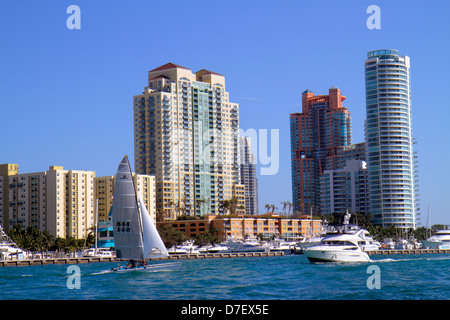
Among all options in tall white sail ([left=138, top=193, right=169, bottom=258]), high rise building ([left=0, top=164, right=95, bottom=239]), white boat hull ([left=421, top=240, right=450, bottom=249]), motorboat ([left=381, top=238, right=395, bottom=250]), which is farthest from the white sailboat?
motorboat ([left=381, top=238, right=395, bottom=250])

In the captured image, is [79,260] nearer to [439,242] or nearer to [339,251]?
[339,251]

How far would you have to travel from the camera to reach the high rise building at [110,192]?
18312cm

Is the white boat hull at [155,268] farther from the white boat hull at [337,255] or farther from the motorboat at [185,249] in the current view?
the motorboat at [185,249]

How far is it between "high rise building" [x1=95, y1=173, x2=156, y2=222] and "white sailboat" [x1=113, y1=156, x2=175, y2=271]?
113071 mm

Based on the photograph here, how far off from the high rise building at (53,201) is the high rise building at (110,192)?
15.3 ft

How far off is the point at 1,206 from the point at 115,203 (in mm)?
125935

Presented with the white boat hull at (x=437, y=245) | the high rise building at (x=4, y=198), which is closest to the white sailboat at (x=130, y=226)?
the white boat hull at (x=437, y=245)

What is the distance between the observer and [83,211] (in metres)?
177

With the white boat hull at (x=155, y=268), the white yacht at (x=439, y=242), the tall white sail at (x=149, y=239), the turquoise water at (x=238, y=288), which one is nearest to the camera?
the turquoise water at (x=238, y=288)
